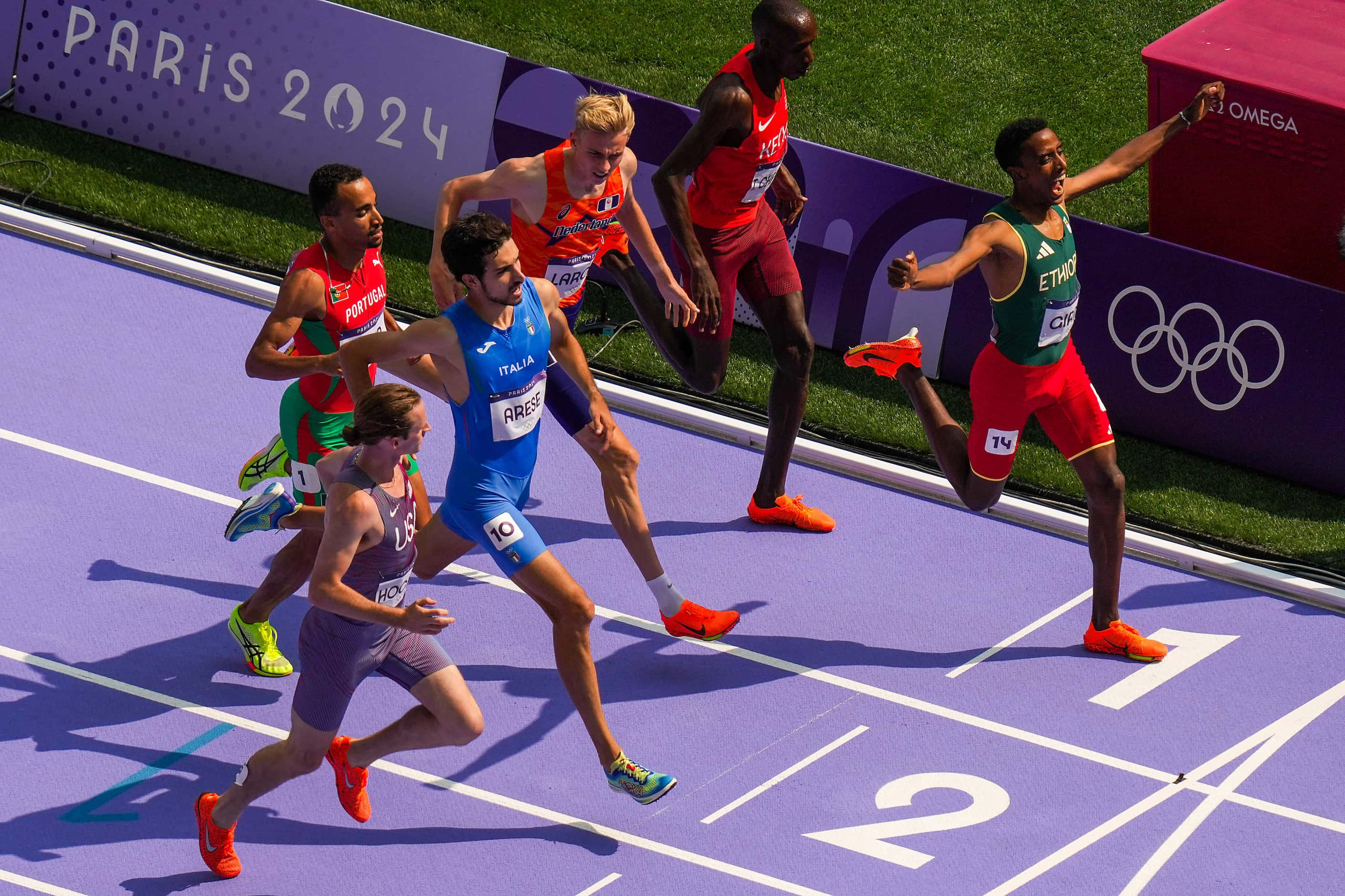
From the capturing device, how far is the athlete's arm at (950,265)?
7098 millimetres

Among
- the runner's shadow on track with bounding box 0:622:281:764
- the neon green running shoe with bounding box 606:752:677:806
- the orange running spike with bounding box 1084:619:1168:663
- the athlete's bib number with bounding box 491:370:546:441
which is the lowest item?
the runner's shadow on track with bounding box 0:622:281:764

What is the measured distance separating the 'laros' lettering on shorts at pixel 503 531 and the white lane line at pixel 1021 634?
2.71 metres

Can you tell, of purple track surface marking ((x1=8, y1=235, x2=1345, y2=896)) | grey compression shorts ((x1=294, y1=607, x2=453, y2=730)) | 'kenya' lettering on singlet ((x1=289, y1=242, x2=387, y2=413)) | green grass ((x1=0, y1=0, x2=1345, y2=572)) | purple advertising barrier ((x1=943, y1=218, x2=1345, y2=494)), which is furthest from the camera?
green grass ((x1=0, y1=0, x2=1345, y2=572))

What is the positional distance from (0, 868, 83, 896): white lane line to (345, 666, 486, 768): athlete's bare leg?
48.3 inches

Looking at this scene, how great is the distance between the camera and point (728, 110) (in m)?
8.45

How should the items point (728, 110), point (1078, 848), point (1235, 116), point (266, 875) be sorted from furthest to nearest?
1. point (1235, 116)
2. point (728, 110)
3. point (1078, 848)
4. point (266, 875)

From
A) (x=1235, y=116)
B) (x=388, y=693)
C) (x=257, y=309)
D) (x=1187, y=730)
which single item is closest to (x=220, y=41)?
(x=257, y=309)

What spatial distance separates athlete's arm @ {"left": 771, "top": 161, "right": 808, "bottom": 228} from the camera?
30.9ft

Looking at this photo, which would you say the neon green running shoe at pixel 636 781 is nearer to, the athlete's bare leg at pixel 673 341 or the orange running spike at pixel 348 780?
the orange running spike at pixel 348 780

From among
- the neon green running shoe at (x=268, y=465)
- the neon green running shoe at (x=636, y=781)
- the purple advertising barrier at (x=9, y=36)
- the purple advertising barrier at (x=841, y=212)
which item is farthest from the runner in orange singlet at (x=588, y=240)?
the purple advertising barrier at (x=9, y=36)

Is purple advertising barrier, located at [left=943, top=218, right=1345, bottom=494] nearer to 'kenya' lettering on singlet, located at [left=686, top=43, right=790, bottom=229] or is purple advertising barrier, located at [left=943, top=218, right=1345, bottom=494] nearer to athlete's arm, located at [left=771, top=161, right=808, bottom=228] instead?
athlete's arm, located at [left=771, top=161, right=808, bottom=228]

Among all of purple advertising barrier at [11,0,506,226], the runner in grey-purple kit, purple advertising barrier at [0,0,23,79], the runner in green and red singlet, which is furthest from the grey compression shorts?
purple advertising barrier at [0,0,23,79]

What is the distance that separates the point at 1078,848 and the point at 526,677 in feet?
8.88

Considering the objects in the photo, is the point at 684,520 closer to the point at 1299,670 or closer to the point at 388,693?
the point at 388,693
